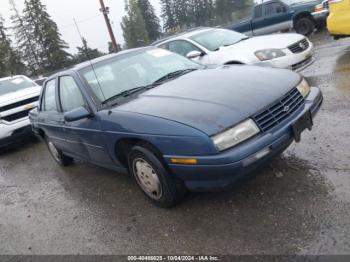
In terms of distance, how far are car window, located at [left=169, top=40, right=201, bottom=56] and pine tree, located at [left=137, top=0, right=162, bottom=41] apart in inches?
2542

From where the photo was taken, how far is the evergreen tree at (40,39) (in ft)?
143

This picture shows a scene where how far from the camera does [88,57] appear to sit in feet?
15.6

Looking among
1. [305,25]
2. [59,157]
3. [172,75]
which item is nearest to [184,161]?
[172,75]

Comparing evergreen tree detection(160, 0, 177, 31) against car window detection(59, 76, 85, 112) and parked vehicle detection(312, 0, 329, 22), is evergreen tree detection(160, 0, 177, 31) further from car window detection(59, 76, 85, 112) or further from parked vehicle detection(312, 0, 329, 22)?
car window detection(59, 76, 85, 112)

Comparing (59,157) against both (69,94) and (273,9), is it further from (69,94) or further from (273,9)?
(273,9)

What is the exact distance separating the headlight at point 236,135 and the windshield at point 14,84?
788cm

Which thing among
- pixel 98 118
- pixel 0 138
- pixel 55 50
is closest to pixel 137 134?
pixel 98 118

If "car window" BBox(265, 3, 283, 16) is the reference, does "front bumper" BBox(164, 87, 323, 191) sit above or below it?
above

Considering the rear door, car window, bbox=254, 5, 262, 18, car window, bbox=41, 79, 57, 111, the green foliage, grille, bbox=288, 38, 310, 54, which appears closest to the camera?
the rear door

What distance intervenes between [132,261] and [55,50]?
46380mm

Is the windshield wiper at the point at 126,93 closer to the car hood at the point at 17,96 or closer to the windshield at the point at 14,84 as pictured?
the car hood at the point at 17,96

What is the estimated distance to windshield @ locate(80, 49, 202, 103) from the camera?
4.18 m

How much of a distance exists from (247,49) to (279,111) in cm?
414

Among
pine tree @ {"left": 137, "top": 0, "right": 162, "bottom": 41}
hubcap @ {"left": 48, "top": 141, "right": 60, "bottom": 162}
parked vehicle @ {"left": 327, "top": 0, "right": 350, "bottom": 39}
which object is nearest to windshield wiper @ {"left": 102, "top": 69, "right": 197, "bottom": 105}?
hubcap @ {"left": 48, "top": 141, "right": 60, "bottom": 162}
